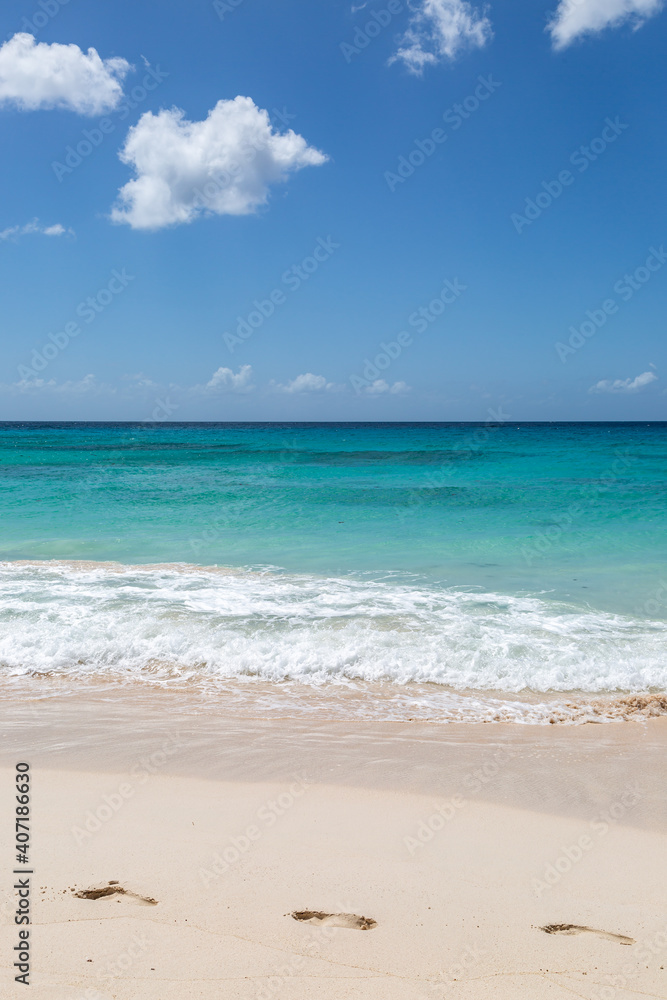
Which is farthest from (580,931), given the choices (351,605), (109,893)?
(351,605)

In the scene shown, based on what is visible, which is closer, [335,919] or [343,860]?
[335,919]

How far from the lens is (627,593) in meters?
9.12

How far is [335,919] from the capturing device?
293 cm

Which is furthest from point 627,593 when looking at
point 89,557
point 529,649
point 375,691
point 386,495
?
point 386,495

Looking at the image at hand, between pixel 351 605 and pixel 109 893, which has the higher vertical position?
pixel 351 605

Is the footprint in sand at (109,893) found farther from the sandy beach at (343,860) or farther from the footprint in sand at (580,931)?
the footprint in sand at (580,931)

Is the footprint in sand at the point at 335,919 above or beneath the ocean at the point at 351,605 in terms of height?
beneath

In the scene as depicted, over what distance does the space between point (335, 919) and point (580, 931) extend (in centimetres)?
125

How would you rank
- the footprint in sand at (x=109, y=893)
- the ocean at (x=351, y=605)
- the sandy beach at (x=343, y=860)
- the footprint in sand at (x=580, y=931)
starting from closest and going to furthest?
the sandy beach at (x=343, y=860), the footprint in sand at (x=580, y=931), the footprint in sand at (x=109, y=893), the ocean at (x=351, y=605)

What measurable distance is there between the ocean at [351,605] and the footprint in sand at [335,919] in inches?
102

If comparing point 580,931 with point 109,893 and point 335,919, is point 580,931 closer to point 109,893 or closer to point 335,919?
point 335,919

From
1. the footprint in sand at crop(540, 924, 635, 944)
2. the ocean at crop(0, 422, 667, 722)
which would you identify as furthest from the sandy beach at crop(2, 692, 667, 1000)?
the ocean at crop(0, 422, 667, 722)

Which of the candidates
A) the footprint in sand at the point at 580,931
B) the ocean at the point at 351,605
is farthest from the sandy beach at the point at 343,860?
the ocean at the point at 351,605

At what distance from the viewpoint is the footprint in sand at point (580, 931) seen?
2.84 metres
